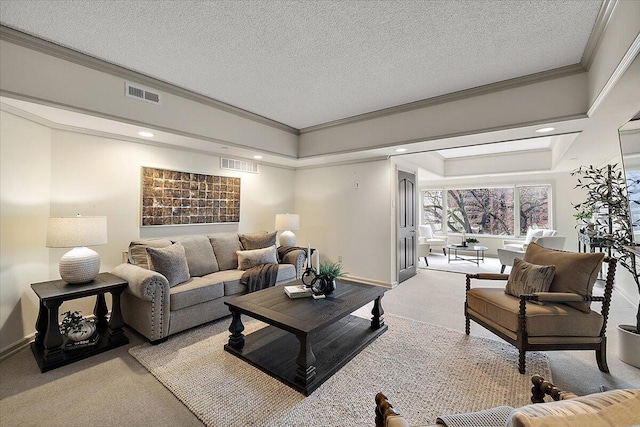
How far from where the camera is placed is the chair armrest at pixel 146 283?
8.26ft

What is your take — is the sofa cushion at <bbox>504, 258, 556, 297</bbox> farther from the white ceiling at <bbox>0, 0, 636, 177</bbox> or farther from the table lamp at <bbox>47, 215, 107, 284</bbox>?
the table lamp at <bbox>47, 215, 107, 284</bbox>

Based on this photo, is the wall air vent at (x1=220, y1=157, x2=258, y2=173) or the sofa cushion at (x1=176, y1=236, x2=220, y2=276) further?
the wall air vent at (x1=220, y1=157, x2=258, y2=173)

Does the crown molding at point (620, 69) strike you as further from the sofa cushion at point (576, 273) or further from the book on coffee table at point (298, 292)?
the book on coffee table at point (298, 292)

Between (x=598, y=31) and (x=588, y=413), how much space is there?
2.84 m

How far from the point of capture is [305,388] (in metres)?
1.90

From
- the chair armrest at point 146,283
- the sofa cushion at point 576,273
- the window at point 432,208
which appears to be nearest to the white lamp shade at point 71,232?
the chair armrest at point 146,283

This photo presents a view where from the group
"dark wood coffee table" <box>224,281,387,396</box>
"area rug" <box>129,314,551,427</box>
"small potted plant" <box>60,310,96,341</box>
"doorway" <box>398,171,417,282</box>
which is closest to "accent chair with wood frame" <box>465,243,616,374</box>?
"area rug" <box>129,314,551,427</box>

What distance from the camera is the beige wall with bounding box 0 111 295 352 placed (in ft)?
7.89

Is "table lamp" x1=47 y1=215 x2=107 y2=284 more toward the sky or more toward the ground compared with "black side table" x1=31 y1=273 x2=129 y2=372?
more toward the sky

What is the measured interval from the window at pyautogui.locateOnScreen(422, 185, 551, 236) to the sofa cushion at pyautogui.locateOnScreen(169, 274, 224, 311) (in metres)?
7.47

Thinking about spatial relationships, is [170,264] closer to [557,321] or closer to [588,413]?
[588,413]

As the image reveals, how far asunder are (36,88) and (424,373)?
13.2 feet

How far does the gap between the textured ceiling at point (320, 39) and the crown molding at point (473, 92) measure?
0.36 ft

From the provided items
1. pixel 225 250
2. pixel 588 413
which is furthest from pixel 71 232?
pixel 588 413
